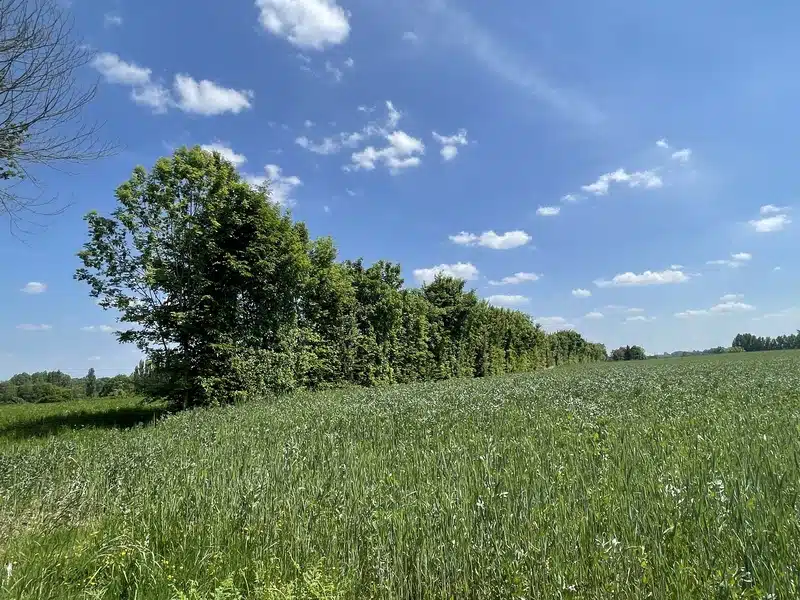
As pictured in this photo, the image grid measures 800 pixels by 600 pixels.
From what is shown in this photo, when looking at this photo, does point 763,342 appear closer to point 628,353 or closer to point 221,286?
point 628,353

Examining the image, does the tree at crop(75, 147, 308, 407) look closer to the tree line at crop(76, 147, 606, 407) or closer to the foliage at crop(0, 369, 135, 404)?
the tree line at crop(76, 147, 606, 407)

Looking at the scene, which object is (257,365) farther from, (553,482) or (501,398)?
(553,482)

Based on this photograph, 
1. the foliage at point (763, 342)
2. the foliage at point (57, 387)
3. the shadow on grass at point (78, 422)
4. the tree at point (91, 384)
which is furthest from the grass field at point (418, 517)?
the foliage at point (763, 342)

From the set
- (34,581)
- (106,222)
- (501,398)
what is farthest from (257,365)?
(34,581)

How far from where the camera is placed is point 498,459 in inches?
189

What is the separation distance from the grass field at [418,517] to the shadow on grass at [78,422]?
478 cm

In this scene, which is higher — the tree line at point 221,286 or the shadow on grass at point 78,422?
the tree line at point 221,286

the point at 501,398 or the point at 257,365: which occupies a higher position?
the point at 257,365

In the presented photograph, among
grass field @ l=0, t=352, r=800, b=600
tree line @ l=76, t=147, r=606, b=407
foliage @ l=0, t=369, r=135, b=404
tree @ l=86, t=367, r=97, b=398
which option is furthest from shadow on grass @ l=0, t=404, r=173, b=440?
tree @ l=86, t=367, r=97, b=398

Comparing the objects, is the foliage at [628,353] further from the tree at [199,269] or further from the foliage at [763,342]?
the tree at [199,269]

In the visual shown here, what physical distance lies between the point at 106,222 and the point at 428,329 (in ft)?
60.1

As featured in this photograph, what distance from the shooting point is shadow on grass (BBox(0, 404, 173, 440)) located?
10.0m

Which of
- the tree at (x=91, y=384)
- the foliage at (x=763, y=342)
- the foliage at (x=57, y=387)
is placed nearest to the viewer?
the foliage at (x=57, y=387)

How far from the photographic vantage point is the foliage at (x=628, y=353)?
124938 mm
